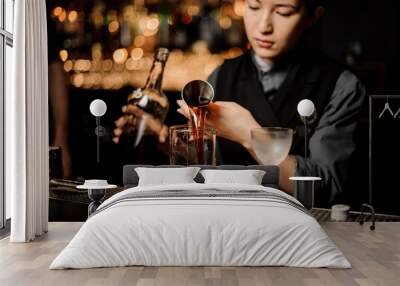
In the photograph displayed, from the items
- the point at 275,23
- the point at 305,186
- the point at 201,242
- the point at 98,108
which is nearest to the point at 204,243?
the point at 201,242

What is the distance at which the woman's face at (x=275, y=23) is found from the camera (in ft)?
25.6

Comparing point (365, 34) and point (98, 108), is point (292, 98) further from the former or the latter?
point (98, 108)

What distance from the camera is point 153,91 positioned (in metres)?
7.95

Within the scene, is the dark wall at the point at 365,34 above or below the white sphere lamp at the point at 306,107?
above

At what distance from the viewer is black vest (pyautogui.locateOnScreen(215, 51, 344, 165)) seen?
7.82 meters

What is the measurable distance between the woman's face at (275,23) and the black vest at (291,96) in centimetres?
20

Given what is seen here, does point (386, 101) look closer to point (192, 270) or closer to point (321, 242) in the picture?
point (321, 242)

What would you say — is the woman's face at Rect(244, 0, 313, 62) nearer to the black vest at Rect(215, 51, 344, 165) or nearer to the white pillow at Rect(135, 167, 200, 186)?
the black vest at Rect(215, 51, 344, 165)

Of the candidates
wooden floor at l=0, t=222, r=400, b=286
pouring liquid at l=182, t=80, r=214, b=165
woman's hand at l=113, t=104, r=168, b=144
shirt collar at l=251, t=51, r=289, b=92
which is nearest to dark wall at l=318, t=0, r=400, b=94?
shirt collar at l=251, t=51, r=289, b=92

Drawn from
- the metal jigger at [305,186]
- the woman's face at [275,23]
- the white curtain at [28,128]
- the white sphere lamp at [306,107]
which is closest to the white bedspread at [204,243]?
the white curtain at [28,128]

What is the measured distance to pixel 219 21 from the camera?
7.93m

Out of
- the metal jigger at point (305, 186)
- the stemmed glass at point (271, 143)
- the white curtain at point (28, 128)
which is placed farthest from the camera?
the stemmed glass at point (271, 143)

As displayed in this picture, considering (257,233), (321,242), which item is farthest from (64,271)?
(321,242)

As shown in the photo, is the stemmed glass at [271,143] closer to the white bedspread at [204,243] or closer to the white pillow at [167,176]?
the white pillow at [167,176]
